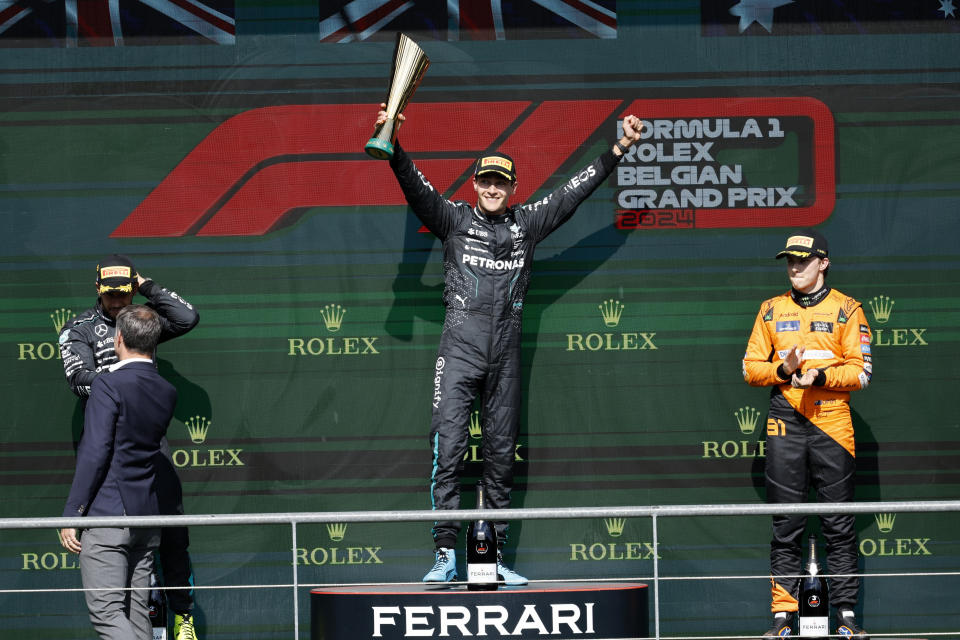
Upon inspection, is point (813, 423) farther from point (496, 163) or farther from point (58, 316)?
point (58, 316)

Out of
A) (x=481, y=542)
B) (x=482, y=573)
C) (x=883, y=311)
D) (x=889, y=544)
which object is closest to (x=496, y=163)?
(x=481, y=542)

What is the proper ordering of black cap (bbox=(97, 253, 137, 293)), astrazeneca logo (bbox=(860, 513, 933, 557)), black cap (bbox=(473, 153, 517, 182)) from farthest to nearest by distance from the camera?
1. astrazeneca logo (bbox=(860, 513, 933, 557))
2. black cap (bbox=(473, 153, 517, 182))
3. black cap (bbox=(97, 253, 137, 293))

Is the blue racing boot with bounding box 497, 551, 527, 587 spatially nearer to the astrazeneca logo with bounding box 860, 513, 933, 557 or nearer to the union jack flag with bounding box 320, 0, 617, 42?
the astrazeneca logo with bounding box 860, 513, 933, 557

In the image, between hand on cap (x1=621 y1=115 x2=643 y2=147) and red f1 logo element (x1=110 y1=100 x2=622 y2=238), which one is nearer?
hand on cap (x1=621 y1=115 x2=643 y2=147)

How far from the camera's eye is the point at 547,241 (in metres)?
4.87

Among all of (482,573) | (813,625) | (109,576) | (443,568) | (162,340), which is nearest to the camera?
(109,576)

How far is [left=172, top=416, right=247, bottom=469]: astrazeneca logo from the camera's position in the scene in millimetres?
4797

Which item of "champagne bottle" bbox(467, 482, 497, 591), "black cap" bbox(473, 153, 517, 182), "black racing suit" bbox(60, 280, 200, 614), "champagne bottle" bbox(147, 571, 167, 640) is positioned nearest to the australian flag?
"black cap" bbox(473, 153, 517, 182)

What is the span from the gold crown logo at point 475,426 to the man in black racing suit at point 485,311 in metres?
0.25

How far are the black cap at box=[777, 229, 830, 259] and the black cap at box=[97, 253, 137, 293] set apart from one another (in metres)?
2.71

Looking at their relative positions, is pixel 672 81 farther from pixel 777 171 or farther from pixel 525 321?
pixel 525 321

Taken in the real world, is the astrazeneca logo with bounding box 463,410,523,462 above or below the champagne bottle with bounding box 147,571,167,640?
above

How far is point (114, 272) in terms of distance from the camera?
4363 mm

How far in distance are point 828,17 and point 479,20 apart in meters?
1.62
